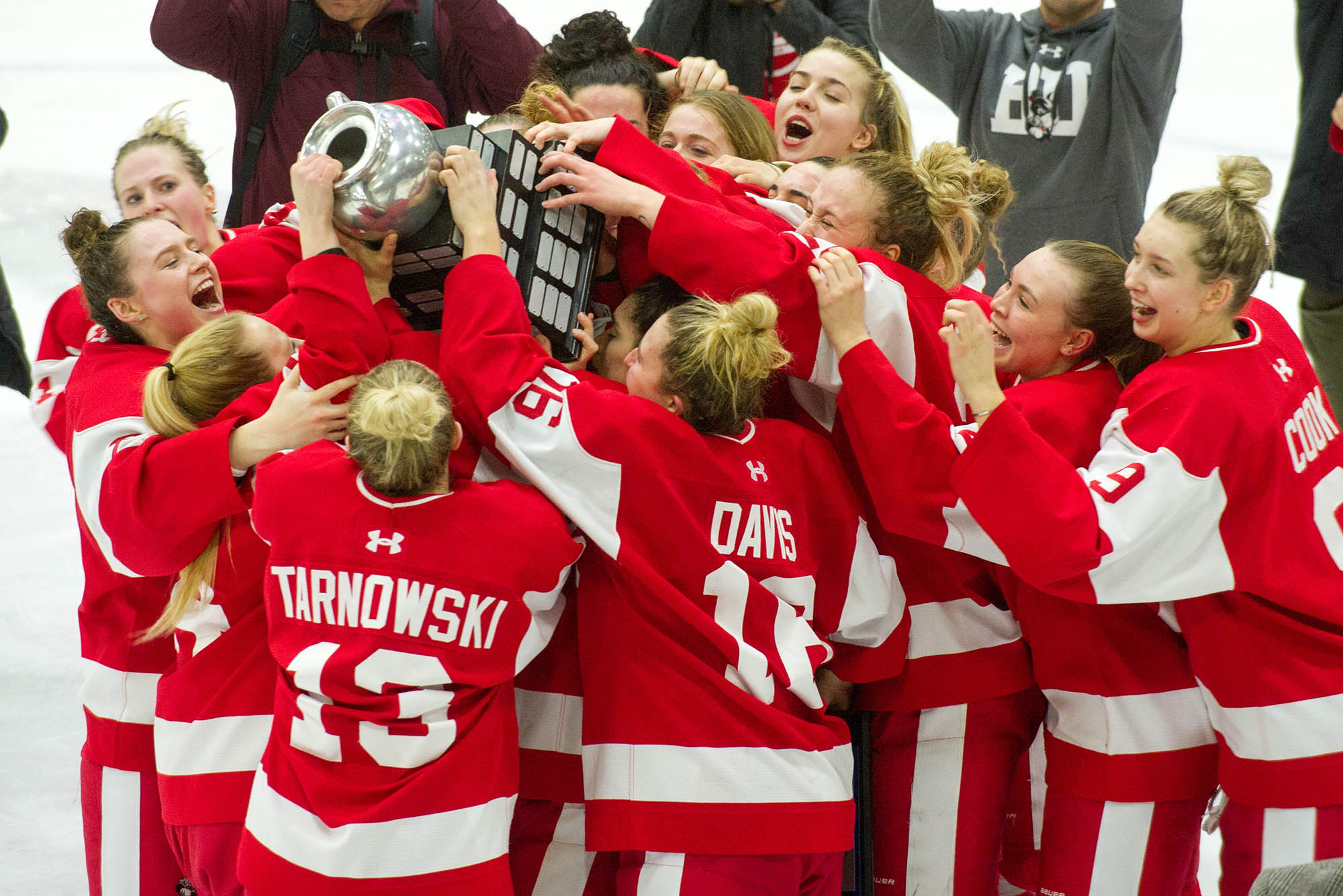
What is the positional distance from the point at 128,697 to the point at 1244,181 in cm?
214

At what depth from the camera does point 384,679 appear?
1.96m

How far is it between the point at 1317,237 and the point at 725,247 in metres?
2.41

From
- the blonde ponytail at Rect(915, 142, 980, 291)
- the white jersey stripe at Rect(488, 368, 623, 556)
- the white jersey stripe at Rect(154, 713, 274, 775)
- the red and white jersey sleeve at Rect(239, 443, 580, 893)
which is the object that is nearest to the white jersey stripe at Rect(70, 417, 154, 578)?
the white jersey stripe at Rect(154, 713, 274, 775)

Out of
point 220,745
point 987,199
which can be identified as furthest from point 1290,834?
point 220,745

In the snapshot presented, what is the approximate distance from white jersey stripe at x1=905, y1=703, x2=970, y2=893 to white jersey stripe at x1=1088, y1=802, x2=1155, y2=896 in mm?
252

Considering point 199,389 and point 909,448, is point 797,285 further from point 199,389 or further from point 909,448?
point 199,389

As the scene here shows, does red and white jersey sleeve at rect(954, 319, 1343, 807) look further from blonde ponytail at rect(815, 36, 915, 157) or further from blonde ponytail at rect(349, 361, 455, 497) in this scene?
blonde ponytail at rect(815, 36, 915, 157)

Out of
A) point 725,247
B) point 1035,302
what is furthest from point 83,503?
point 1035,302

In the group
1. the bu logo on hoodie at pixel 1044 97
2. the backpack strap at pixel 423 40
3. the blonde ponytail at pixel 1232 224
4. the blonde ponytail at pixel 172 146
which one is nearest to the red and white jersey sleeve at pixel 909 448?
the blonde ponytail at pixel 1232 224

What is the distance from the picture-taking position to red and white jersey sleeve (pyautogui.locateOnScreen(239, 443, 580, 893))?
196 cm

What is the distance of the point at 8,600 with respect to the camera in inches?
167

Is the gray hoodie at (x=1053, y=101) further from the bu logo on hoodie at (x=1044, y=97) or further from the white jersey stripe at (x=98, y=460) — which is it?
the white jersey stripe at (x=98, y=460)

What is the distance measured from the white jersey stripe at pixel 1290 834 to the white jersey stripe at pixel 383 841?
125 cm

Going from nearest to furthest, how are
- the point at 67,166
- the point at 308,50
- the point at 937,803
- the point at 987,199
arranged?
the point at 937,803, the point at 987,199, the point at 308,50, the point at 67,166
